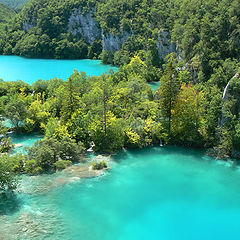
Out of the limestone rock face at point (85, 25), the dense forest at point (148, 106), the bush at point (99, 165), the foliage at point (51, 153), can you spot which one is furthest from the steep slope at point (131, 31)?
the foliage at point (51, 153)

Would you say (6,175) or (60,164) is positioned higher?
(6,175)

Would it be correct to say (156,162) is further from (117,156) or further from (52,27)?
(52,27)

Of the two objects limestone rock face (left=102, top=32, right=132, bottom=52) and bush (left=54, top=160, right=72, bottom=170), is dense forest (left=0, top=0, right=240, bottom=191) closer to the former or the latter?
bush (left=54, top=160, right=72, bottom=170)

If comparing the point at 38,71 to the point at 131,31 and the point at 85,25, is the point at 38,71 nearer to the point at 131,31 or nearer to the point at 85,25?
the point at 131,31

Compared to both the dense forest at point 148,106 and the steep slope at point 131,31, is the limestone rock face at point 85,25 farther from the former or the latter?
the dense forest at point 148,106

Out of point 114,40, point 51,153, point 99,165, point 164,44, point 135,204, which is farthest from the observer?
point 114,40

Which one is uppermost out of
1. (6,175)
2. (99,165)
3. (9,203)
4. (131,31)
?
(131,31)

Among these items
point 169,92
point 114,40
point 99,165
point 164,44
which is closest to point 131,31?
point 114,40

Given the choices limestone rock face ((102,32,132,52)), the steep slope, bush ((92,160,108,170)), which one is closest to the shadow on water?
bush ((92,160,108,170))
